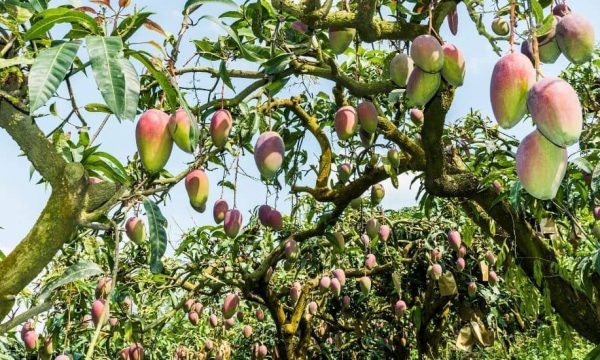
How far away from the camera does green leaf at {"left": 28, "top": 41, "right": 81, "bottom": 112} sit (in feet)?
1.97

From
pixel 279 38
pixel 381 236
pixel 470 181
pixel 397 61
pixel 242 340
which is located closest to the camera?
pixel 397 61

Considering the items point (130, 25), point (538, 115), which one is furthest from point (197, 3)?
point (538, 115)

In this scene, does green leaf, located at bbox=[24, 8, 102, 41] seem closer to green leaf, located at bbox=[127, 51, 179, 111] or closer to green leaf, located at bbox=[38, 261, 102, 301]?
green leaf, located at bbox=[127, 51, 179, 111]

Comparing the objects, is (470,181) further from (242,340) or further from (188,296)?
(242,340)

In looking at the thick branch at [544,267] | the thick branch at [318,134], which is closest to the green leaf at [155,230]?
the thick branch at [318,134]

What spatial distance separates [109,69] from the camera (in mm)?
633

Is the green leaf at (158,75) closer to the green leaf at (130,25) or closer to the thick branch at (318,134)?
the green leaf at (130,25)

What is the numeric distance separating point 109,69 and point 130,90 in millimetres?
30

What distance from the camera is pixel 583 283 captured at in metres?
1.98

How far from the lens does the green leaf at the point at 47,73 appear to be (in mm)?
601

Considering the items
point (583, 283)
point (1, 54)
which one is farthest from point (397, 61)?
point (583, 283)

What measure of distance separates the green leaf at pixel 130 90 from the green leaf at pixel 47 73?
0.20 ft

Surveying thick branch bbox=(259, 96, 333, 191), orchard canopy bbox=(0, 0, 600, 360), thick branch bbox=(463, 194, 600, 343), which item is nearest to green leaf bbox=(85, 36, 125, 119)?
orchard canopy bbox=(0, 0, 600, 360)

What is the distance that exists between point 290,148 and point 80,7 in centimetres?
139
